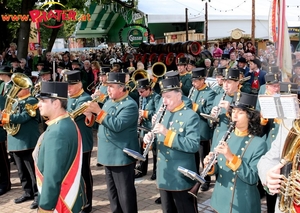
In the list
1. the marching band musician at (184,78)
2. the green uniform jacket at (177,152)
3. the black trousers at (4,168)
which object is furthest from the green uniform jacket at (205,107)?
the black trousers at (4,168)

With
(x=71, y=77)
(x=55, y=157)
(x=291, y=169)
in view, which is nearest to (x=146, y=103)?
(x=71, y=77)

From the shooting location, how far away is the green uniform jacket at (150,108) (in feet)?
23.2

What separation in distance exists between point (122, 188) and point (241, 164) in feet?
6.58

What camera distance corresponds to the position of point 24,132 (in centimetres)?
650

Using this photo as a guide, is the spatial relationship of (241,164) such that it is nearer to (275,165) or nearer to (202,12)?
(275,165)

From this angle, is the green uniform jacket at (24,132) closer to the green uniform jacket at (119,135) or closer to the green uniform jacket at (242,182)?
the green uniform jacket at (119,135)

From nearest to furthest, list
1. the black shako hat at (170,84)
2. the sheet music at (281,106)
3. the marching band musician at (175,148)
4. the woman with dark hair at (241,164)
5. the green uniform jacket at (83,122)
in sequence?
the sheet music at (281,106)
the woman with dark hair at (241,164)
the marching band musician at (175,148)
the black shako hat at (170,84)
the green uniform jacket at (83,122)

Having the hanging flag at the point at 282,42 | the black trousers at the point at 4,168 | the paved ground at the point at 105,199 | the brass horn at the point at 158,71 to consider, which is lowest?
the paved ground at the point at 105,199

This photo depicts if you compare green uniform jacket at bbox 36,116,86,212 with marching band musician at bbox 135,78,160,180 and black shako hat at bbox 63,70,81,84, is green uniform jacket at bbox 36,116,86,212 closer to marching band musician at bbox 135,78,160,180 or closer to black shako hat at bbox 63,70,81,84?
black shako hat at bbox 63,70,81,84

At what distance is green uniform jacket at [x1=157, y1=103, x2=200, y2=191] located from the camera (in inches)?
175

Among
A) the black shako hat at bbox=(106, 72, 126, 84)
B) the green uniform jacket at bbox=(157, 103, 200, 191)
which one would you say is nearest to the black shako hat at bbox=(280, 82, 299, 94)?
the green uniform jacket at bbox=(157, 103, 200, 191)

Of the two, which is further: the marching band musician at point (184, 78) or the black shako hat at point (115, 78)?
the marching band musician at point (184, 78)

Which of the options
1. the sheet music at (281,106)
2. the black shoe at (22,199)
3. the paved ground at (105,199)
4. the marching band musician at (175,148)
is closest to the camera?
the sheet music at (281,106)

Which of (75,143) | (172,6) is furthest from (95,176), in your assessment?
(172,6)
